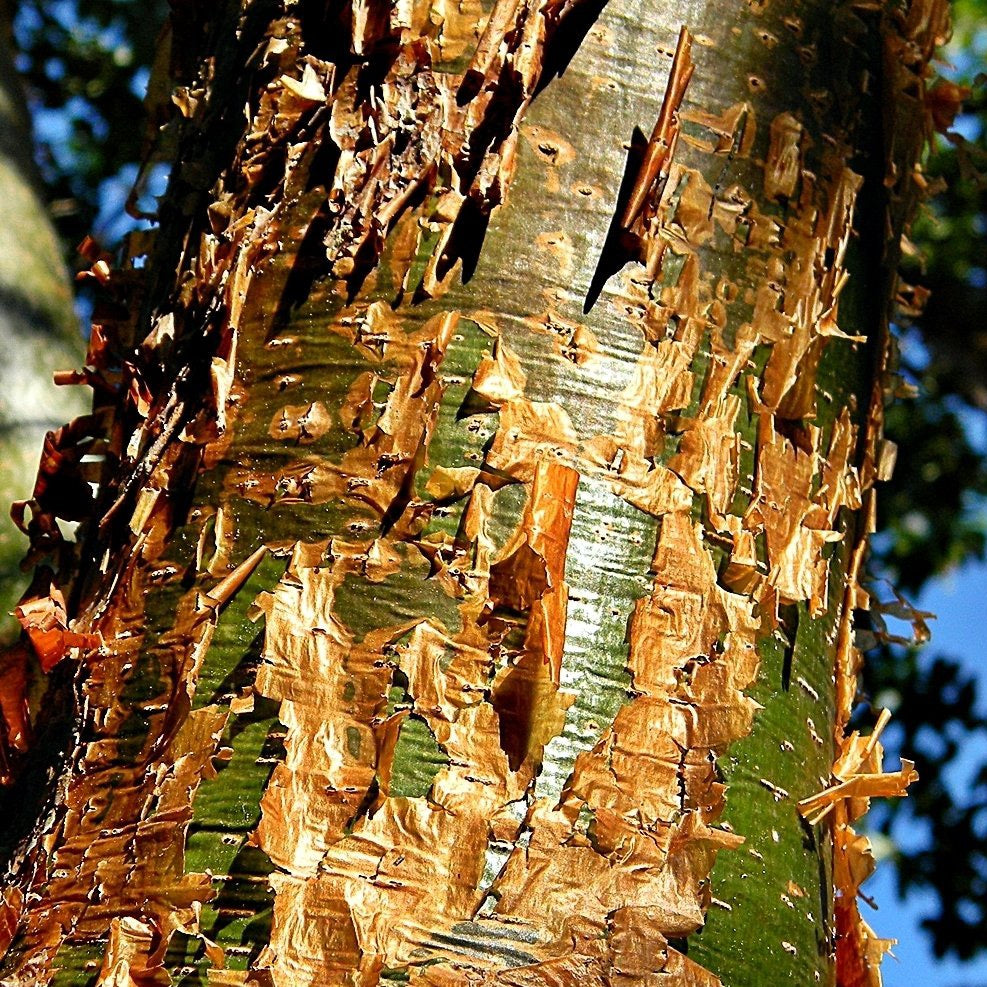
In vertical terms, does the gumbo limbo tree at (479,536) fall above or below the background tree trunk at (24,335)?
below

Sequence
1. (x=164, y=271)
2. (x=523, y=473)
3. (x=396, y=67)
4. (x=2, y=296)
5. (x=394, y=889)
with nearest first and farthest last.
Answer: (x=394, y=889), (x=523, y=473), (x=396, y=67), (x=164, y=271), (x=2, y=296)

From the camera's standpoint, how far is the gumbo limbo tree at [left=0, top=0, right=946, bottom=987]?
2.67ft

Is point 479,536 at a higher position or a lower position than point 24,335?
lower

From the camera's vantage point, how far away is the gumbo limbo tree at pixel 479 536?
812 mm

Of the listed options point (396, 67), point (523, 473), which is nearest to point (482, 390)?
point (523, 473)

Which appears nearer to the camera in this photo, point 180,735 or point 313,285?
point 180,735

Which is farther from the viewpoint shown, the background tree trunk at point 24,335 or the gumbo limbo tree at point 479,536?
the background tree trunk at point 24,335

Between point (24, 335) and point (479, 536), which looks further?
point (24, 335)

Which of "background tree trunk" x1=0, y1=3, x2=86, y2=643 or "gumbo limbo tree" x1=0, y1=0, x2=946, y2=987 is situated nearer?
"gumbo limbo tree" x1=0, y1=0, x2=946, y2=987

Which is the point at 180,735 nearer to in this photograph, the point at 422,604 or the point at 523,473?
the point at 422,604

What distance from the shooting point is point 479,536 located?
0.88m

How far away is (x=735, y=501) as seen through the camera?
3.17 ft

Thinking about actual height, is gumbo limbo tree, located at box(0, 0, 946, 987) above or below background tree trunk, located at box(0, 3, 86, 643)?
below

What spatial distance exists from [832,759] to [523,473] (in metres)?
0.38
